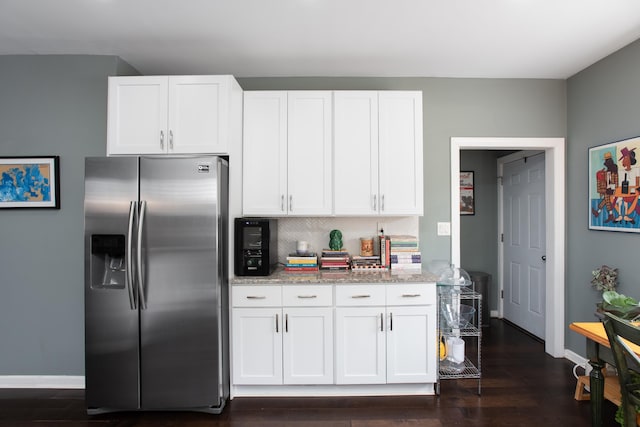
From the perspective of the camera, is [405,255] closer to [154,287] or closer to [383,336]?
[383,336]

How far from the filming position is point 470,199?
454 cm

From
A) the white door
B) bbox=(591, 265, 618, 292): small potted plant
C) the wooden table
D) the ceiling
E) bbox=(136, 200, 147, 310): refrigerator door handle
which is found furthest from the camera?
the white door

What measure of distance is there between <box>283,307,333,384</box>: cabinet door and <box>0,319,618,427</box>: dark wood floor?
0.19 metres

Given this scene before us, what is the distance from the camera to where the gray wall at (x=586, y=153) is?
2.62 meters

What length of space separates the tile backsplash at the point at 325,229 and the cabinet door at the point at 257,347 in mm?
742

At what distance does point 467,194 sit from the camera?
14.9 feet

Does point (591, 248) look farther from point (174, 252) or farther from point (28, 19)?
point (28, 19)

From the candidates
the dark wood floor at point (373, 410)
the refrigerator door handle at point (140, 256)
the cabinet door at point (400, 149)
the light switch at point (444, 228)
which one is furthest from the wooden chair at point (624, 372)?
the refrigerator door handle at point (140, 256)

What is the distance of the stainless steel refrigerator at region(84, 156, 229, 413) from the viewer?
7.64ft

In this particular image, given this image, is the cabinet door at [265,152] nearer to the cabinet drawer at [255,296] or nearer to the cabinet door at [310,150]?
the cabinet door at [310,150]

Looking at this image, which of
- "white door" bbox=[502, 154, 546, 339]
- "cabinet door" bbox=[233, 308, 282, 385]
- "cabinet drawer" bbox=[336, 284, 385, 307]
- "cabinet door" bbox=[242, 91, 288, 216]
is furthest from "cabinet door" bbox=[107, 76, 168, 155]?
"white door" bbox=[502, 154, 546, 339]

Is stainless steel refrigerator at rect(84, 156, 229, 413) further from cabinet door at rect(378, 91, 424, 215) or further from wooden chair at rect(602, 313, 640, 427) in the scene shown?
wooden chair at rect(602, 313, 640, 427)

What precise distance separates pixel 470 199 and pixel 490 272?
102 centimetres

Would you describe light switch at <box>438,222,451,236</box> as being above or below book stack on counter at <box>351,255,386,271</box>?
above
